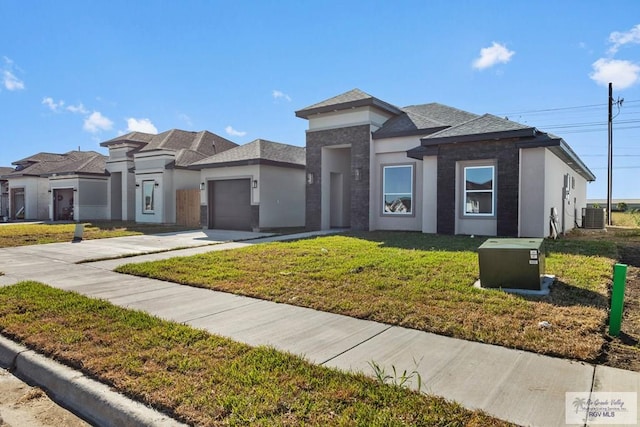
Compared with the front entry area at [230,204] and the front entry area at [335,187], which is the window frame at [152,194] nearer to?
the front entry area at [230,204]

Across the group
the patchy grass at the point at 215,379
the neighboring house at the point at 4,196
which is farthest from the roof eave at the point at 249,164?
the neighboring house at the point at 4,196

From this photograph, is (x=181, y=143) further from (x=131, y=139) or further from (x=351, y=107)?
(x=351, y=107)

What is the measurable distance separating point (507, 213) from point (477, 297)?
26.6 ft

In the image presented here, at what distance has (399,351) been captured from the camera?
14.6 feet

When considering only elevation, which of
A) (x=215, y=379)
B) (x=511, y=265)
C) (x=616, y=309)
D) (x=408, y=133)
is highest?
(x=408, y=133)

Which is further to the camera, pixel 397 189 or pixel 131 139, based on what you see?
pixel 131 139

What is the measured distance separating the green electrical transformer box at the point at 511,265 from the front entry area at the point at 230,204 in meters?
14.9

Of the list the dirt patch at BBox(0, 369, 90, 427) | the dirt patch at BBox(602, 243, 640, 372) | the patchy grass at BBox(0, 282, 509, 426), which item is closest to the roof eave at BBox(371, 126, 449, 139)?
the dirt patch at BBox(602, 243, 640, 372)

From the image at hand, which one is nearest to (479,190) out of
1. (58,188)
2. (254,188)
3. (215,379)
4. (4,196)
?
(254,188)

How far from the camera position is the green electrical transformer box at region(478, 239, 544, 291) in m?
6.46

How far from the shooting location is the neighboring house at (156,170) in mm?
25578

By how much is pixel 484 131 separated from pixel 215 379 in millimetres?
12248

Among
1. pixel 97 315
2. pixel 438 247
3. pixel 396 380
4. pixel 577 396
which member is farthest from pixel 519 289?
pixel 97 315

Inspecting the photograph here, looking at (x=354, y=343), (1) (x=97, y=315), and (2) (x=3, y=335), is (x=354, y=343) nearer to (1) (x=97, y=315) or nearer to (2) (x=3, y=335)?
(1) (x=97, y=315)
